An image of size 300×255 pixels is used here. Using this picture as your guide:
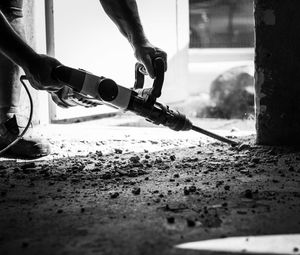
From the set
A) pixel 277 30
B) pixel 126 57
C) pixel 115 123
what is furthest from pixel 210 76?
pixel 277 30

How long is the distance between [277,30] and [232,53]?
7.06 metres

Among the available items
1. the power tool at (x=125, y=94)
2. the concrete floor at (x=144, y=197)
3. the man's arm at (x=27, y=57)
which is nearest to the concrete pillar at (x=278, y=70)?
the concrete floor at (x=144, y=197)

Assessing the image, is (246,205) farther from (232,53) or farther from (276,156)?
(232,53)

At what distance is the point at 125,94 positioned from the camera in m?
2.04

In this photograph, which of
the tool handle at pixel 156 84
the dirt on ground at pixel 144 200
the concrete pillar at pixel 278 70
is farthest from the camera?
the concrete pillar at pixel 278 70

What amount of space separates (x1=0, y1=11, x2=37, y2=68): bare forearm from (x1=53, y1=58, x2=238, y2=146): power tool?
120 millimetres

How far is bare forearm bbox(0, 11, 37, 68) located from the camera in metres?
1.82

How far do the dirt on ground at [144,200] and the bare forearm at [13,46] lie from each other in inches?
19.6

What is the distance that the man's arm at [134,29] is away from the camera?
2.12m

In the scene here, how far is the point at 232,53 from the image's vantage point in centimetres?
929

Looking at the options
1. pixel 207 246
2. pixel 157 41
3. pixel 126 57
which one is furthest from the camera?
pixel 157 41

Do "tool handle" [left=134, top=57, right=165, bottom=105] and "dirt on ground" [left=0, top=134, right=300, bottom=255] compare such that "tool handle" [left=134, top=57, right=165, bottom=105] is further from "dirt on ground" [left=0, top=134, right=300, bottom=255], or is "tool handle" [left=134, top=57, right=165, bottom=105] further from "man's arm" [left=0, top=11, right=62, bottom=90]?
"man's arm" [left=0, top=11, right=62, bottom=90]

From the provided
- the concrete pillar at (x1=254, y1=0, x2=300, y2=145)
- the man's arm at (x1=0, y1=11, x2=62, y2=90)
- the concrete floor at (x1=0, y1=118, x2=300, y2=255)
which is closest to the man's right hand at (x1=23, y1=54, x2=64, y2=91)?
the man's arm at (x1=0, y1=11, x2=62, y2=90)

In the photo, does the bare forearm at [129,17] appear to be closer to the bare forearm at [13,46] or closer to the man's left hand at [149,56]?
the man's left hand at [149,56]
